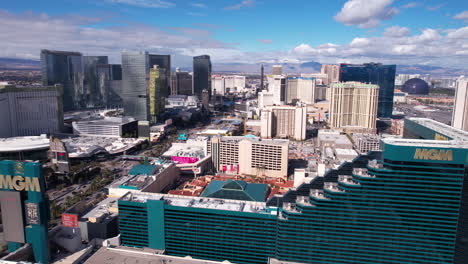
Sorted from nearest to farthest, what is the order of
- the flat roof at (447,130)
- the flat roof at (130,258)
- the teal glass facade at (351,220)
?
the teal glass facade at (351,220) → the flat roof at (130,258) → the flat roof at (447,130)

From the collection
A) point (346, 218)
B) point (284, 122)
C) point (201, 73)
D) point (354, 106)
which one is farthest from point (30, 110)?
point (201, 73)

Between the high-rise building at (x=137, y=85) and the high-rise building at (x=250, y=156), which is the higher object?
the high-rise building at (x=137, y=85)

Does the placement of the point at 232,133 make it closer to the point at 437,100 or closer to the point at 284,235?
the point at 284,235

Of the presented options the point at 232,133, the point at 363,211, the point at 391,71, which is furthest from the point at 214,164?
the point at 391,71

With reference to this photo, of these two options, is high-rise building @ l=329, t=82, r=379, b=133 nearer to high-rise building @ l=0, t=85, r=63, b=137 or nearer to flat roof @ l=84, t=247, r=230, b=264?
high-rise building @ l=0, t=85, r=63, b=137

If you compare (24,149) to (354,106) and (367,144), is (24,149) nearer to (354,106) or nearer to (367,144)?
(367,144)

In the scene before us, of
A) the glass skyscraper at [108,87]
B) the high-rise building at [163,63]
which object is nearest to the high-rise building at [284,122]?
the glass skyscraper at [108,87]

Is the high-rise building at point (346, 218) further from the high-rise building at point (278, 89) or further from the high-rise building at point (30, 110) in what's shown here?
the high-rise building at point (278, 89)

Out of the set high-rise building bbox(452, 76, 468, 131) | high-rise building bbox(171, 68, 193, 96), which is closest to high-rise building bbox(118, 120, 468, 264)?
high-rise building bbox(452, 76, 468, 131)
